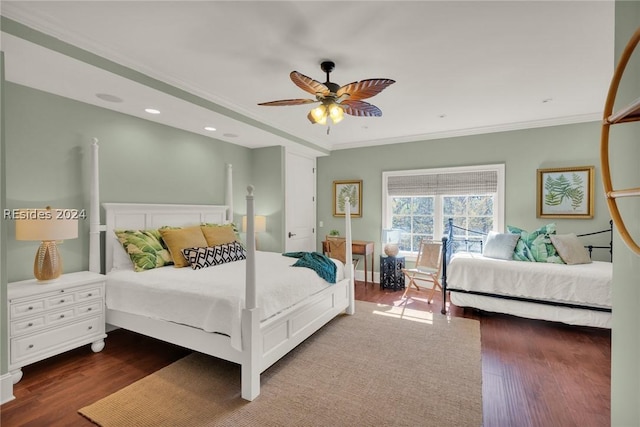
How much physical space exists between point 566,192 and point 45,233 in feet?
18.8

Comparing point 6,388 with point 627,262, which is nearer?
point 627,262

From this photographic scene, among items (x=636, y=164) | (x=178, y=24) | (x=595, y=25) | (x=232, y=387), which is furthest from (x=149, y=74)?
(x=595, y=25)

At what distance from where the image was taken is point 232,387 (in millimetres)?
2250

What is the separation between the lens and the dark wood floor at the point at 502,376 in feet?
6.35

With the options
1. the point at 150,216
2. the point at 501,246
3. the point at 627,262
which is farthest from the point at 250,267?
the point at 501,246

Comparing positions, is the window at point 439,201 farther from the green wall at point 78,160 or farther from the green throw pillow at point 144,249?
the green throw pillow at point 144,249

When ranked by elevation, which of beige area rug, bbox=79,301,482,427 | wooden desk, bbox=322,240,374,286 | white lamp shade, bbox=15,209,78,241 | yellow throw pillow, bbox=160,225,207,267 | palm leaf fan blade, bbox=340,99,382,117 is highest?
palm leaf fan blade, bbox=340,99,382,117

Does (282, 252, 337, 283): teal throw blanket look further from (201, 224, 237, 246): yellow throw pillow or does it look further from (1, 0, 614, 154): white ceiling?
(1, 0, 614, 154): white ceiling

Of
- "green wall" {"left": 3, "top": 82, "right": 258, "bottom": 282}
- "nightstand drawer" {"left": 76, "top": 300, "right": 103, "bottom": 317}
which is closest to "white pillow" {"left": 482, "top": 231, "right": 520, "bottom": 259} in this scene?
"green wall" {"left": 3, "top": 82, "right": 258, "bottom": 282}

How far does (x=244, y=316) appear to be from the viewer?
6.92 feet

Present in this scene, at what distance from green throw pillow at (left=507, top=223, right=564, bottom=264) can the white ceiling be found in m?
1.51

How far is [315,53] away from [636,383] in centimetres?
253

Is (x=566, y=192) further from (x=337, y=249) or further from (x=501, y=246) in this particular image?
(x=337, y=249)

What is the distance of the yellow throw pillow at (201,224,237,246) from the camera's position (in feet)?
11.9
